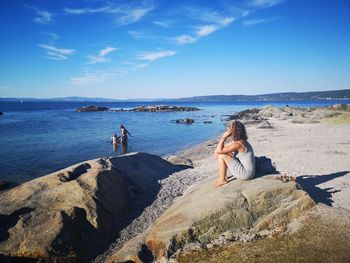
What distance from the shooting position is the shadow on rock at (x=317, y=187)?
9.84 m

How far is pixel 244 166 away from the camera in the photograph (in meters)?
9.44

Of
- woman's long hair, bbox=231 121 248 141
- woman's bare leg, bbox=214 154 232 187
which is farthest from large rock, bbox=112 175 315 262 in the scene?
woman's long hair, bbox=231 121 248 141

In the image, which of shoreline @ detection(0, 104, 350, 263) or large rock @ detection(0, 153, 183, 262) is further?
shoreline @ detection(0, 104, 350, 263)

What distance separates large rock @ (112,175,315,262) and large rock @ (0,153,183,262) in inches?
59.5

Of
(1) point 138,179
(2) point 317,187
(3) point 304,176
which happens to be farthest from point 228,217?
(1) point 138,179

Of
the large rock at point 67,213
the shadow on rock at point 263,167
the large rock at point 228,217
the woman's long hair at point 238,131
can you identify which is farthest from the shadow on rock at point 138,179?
the shadow on rock at point 263,167

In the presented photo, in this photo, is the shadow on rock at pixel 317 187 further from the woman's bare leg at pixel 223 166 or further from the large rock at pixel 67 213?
the large rock at pixel 67 213

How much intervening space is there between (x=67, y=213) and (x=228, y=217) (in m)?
5.12

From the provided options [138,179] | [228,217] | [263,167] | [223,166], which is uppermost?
[223,166]

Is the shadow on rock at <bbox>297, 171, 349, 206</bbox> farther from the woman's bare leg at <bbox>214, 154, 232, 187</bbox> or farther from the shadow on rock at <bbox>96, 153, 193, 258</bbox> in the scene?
the shadow on rock at <bbox>96, 153, 193, 258</bbox>

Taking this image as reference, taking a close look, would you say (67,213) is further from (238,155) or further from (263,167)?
(263,167)

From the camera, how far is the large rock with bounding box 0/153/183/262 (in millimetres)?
8336

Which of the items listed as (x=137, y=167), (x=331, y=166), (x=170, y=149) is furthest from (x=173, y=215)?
(x=170, y=149)

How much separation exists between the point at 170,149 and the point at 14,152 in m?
15.3
